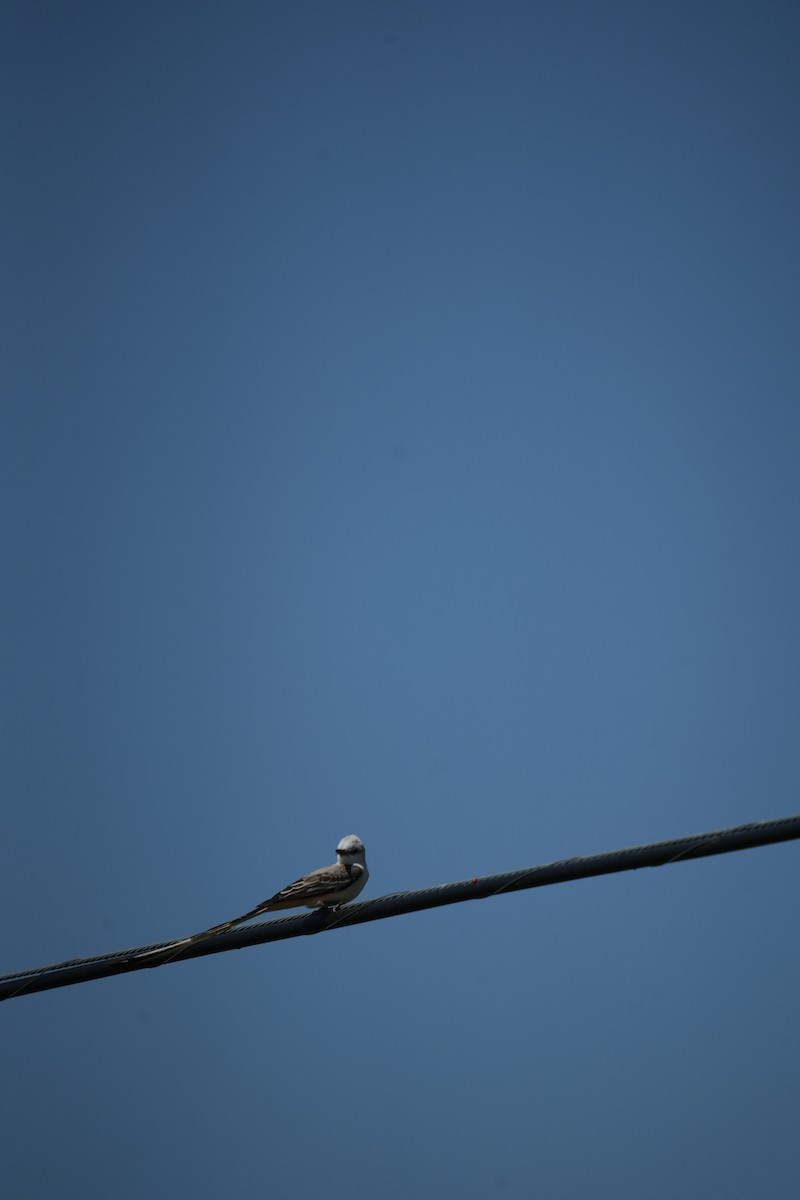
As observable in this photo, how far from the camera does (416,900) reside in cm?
874

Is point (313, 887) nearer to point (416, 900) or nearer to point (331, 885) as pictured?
point (331, 885)

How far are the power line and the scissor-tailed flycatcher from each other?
4.26 feet

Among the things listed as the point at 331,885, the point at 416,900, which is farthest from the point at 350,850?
the point at 416,900

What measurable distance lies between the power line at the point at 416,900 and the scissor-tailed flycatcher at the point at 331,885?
130 centimetres

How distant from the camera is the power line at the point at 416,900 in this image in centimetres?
797

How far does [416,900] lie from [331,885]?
3647 mm

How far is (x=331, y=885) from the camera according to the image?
12266 mm

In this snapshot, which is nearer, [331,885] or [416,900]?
[416,900]

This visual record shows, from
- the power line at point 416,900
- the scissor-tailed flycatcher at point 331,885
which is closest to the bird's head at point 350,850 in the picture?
the scissor-tailed flycatcher at point 331,885

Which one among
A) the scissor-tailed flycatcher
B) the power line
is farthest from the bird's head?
the power line

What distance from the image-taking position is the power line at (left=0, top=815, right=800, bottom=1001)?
7973 millimetres

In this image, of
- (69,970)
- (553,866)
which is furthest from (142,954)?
(553,866)

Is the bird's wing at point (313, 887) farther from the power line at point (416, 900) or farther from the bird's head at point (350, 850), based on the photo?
the power line at point (416, 900)

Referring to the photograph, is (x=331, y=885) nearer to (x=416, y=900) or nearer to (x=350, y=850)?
(x=350, y=850)
